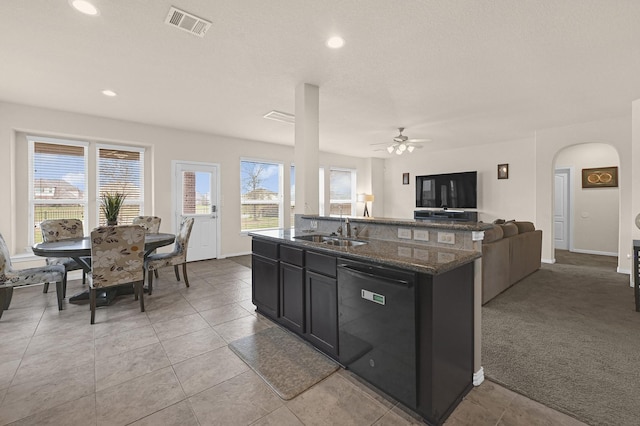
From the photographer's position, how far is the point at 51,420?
5.14 feet

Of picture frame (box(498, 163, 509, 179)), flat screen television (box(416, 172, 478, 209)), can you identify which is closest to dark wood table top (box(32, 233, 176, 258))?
flat screen television (box(416, 172, 478, 209))

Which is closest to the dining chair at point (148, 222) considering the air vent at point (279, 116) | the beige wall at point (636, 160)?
the air vent at point (279, 116)

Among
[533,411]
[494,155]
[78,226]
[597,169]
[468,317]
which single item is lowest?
[533,411]

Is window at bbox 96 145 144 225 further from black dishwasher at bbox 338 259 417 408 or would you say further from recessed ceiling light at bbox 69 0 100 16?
black dishwasher at bbox 338 259 417 408

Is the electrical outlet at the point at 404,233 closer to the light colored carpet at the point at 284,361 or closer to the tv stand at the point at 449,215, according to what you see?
the light colored carpet at the point at 284,361

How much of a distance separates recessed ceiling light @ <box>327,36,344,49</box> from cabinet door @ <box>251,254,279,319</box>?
2054 millimetres

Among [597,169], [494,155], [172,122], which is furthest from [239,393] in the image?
[597,169]

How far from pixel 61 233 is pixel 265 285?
10.4 ft

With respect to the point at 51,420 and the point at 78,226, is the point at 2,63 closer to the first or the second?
the point at 78,226

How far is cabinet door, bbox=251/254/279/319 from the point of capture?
269 cm

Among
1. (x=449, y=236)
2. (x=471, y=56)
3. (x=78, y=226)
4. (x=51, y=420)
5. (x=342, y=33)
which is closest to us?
(x=51, y=420)

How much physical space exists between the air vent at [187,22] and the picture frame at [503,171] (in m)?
6.70

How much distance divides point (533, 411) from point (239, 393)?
1787 millimetres

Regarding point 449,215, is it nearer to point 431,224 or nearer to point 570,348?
point 570,348
